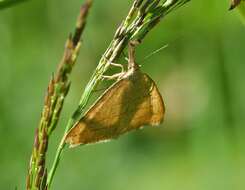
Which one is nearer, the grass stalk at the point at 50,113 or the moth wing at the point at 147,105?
the grass stalk at the point at 50,113

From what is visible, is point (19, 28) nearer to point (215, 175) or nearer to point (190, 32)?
point (190, 32)

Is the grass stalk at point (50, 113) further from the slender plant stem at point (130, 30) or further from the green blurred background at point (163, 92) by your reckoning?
the green blurred background at point (163, 92)

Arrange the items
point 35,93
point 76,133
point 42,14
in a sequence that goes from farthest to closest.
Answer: point 42,14, point 35,93, point 76,133

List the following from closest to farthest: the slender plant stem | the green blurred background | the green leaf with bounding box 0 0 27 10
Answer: the green leaf with bounding box 0 0 27 10
the slender plant stem
the green blurred background

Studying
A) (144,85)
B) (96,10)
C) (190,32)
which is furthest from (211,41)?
(144,85)

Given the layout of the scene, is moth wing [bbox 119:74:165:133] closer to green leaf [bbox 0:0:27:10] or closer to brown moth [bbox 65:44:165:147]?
brown moth [bbox 65:44:165:147]

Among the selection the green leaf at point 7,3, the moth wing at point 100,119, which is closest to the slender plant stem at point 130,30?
the moth wing at point 100,119

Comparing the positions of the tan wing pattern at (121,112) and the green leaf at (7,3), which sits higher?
the green leaf at (7,3)

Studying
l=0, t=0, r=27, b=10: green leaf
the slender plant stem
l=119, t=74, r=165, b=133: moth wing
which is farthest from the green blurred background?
l=0, t=0, r=27, b=10: green leaf
